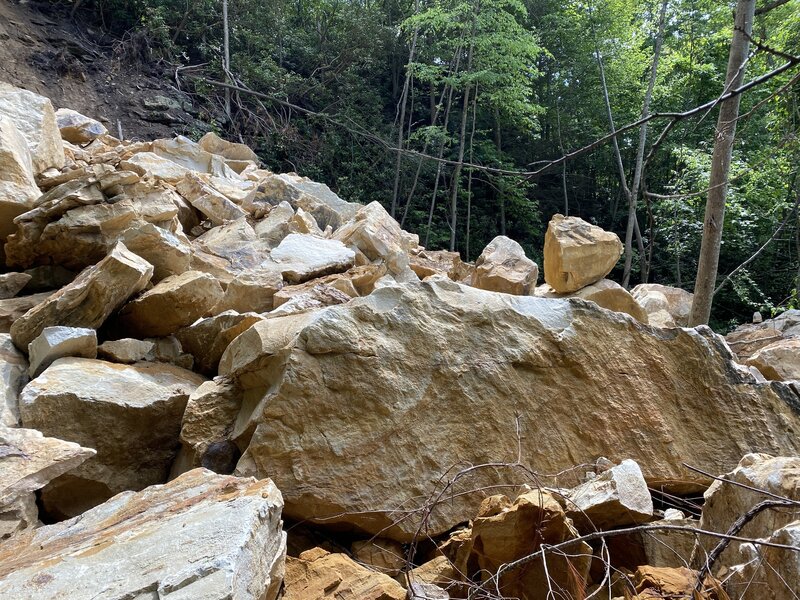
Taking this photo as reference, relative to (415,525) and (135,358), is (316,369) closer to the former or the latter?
(415,525)

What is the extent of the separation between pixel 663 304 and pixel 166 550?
494 cm

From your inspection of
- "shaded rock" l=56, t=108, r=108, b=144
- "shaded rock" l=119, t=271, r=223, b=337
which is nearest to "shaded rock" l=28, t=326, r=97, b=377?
"shaded rock" l=119, t=271, r=223, b=337

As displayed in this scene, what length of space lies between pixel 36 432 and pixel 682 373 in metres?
2.37

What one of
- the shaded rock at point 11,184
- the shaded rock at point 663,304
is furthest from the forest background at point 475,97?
the shaded rock at point 11,184

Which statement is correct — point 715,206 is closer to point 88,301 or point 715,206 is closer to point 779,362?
point 779,362

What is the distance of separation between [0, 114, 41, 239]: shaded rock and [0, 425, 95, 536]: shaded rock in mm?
2328

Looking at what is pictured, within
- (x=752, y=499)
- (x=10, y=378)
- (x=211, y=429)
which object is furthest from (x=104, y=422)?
(x=752, y=499)

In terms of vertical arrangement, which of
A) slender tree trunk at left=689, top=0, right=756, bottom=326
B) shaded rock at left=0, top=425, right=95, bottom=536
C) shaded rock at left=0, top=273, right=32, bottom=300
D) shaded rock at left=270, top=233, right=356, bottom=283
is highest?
slender tree trunk at left=689, top=0, right=756, bottom=326

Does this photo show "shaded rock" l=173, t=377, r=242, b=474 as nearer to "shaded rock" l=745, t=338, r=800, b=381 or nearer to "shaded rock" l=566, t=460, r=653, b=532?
"shaded rock" l=566, t=460, r=653, b=532

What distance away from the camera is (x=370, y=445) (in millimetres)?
2156

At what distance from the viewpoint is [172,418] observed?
8.27 ft

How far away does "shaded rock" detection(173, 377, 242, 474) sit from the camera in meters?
2.25

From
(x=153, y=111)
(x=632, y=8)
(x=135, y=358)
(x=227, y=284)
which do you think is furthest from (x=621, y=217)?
(x=135, y=358)

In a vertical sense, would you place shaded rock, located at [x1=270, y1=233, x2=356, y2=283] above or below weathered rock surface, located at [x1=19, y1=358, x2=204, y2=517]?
above
